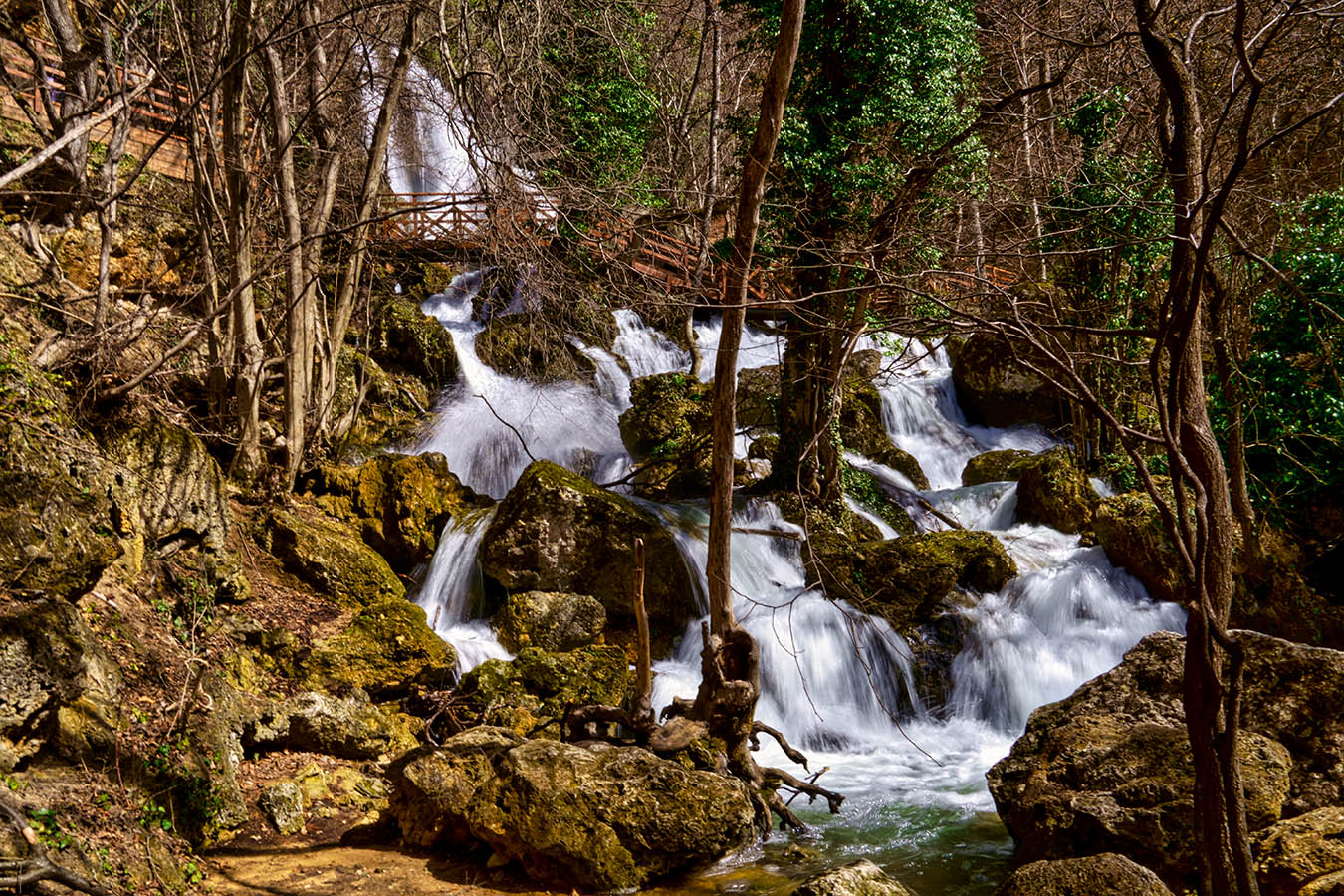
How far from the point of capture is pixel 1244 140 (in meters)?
2.33

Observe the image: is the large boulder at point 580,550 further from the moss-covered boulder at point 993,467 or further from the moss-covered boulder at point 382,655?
the moss-covered boulder at point 993,467

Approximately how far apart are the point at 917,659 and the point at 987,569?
1498 mm

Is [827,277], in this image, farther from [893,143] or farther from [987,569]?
[987,569]

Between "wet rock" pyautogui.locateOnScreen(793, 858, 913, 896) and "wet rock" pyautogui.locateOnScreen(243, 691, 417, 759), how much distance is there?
4.08 metres

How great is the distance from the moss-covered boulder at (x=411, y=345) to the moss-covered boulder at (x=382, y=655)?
6.95 metres

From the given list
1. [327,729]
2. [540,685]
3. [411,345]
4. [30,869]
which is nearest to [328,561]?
[327,729]

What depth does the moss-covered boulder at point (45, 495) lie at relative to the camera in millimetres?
4773

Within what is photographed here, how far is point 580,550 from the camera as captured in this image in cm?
984

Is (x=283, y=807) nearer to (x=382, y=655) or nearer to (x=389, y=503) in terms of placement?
(x=382, y=655)

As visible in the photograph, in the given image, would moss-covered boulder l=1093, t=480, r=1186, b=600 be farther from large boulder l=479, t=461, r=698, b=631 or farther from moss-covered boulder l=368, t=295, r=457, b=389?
moss-covered boulder l=368, t=295, r=457, b=389

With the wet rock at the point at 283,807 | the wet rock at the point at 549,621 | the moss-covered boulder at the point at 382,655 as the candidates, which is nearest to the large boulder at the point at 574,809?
the wet rock at the point at 283,807

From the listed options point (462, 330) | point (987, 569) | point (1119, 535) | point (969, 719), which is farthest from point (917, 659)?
point (462, 330)

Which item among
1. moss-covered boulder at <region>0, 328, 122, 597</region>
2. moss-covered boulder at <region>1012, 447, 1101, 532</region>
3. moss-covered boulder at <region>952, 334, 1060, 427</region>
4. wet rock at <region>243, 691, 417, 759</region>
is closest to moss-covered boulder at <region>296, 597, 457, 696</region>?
wet rock at <region>243, 691, 417, 759</region>

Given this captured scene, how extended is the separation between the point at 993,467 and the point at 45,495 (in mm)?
12654
